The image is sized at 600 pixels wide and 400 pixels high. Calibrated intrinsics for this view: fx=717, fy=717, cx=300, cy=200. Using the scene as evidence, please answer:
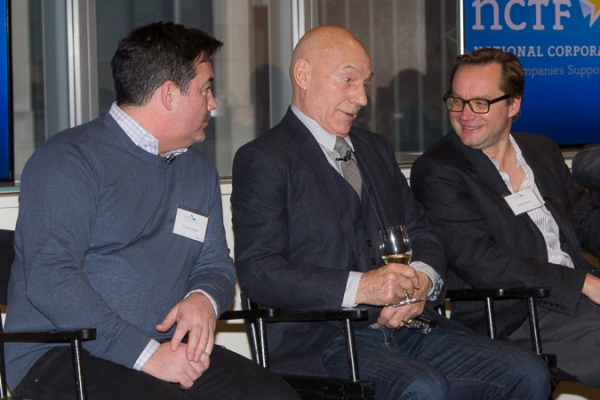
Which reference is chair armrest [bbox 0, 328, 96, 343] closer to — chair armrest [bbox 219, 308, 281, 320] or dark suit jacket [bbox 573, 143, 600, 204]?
chair armrest [bbox 219, 308, 281, 320]

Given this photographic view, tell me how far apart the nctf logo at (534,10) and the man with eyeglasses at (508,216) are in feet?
4.86

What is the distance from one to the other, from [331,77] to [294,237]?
597 mm

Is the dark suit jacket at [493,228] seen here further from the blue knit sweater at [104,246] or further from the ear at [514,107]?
the blue knit sweater at [104,246]

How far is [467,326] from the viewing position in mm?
2854

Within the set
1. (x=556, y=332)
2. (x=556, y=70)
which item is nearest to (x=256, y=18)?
(x=556, y=70)

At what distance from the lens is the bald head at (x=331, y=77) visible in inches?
101

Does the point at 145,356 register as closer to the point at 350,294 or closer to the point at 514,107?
the point at 350,294

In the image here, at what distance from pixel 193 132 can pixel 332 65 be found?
649 millimetres

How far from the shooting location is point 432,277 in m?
2.52

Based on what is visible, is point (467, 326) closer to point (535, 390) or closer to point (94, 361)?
point (535, 390)

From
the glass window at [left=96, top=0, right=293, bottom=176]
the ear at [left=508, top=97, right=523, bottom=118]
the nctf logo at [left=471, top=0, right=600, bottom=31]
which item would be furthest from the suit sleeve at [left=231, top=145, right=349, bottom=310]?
the nctf logo at [left=471, top=0, right=600, bottom=31]

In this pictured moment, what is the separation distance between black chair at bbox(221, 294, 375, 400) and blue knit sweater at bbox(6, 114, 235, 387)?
159 mm

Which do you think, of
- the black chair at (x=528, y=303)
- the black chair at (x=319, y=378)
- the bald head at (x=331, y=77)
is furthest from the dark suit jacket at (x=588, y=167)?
the black chair at (x=319, y=378)

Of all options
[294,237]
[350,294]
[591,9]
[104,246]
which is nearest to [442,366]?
[350,294]
